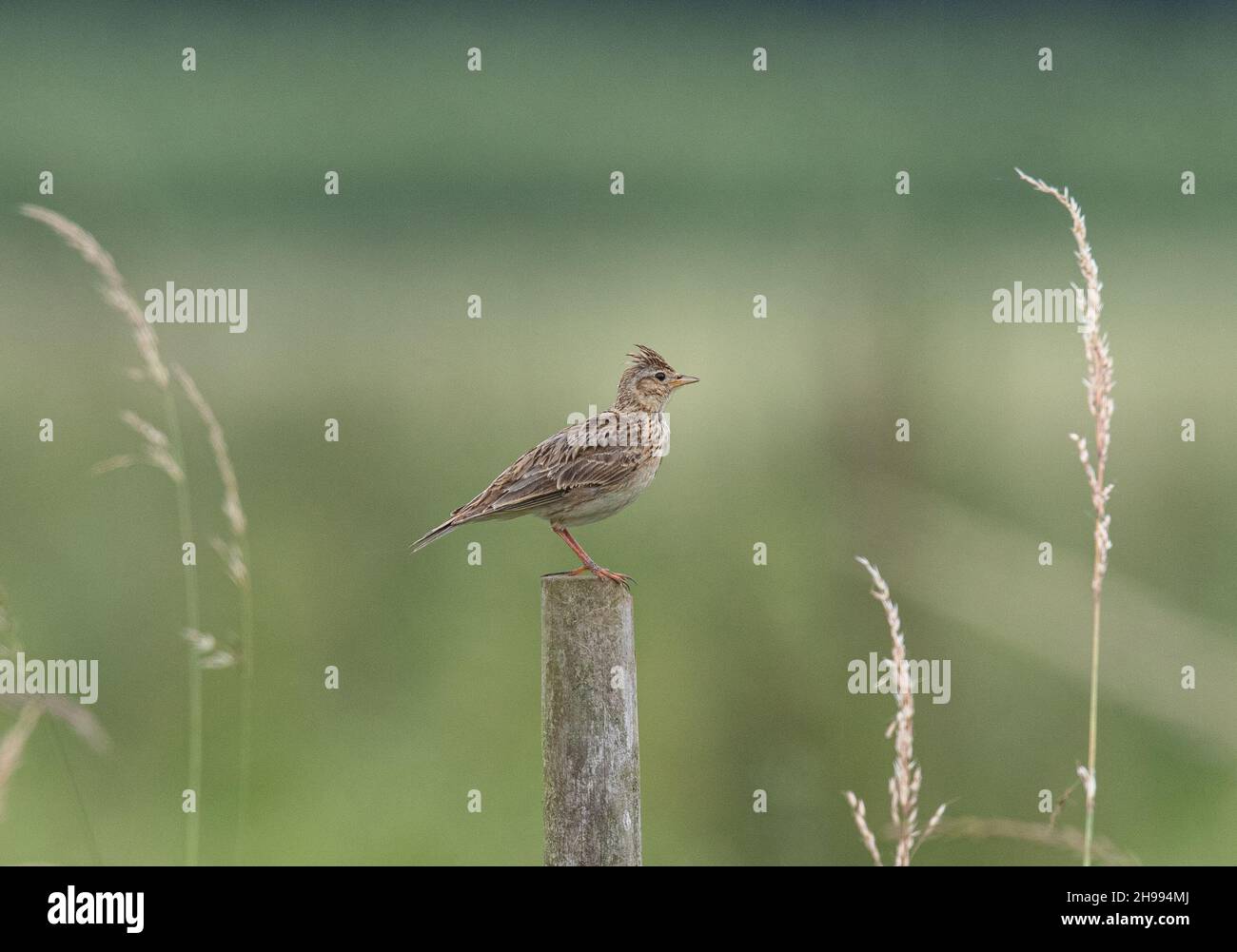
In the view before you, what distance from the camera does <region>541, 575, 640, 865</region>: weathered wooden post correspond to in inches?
167

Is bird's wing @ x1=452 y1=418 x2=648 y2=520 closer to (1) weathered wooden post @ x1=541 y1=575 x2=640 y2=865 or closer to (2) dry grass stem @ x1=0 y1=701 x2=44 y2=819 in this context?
(1) weathered wooden post @ x1=541 y1=575 x2=640 y2=865

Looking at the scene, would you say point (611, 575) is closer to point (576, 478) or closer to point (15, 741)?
point (576, 478)

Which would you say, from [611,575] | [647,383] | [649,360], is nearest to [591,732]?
[611,575]

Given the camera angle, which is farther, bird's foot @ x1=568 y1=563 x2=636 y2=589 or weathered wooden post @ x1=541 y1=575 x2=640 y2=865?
bird's foot @ x1=568 y1=563 x2=636 y2=589

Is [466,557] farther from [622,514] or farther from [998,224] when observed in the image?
[998,224]

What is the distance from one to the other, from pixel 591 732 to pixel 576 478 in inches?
69.0

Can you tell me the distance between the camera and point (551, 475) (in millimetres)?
5855

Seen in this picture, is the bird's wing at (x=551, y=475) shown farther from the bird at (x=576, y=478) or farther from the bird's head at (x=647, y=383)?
the bird's head at (x=647, y=383)

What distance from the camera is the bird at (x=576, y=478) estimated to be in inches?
229

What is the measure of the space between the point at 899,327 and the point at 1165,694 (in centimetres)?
552

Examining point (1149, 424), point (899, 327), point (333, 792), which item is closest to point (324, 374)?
point (899, 327)

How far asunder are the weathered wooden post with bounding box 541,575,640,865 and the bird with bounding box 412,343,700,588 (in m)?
1.20

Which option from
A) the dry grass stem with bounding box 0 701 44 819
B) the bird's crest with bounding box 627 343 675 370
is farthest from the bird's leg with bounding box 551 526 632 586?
the dry grass stem with bounding box 0 701 44 819

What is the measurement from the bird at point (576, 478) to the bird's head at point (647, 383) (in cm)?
34
